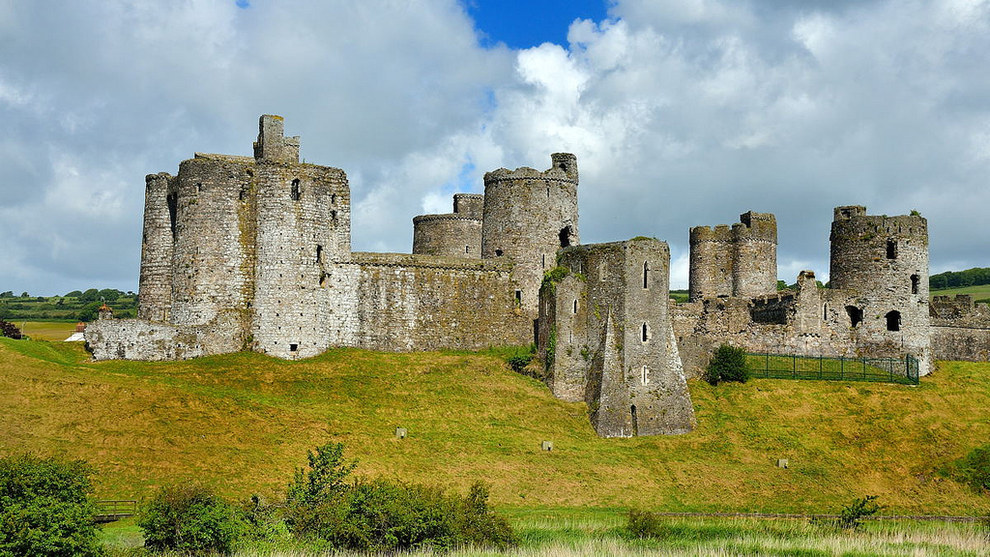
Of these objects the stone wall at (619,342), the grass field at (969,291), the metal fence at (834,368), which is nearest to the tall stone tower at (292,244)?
the stone wall at (619,342)

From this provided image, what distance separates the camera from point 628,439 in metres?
43.4

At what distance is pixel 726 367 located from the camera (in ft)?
163

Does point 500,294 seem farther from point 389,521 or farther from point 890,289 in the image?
point 389,521

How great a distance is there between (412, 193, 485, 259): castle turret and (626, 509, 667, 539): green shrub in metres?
34.4

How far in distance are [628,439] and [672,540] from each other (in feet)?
47.8

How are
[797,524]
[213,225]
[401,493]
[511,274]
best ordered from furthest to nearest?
[511,274]
[213,225]
[797,524]
[401,493]

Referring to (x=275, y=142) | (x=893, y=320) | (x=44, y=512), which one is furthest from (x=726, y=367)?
(x=44, y=512)

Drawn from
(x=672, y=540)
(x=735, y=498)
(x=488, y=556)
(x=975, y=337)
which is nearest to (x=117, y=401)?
(x=488, y=556)

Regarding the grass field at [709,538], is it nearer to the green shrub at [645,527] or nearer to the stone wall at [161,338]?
the green shrub at [645,527]

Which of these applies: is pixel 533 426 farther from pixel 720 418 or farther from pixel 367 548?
pixel 367 548

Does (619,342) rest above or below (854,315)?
below

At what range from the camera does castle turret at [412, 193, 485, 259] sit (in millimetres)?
63312

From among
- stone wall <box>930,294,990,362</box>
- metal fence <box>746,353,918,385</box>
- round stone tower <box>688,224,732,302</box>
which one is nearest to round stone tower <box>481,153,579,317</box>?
round stone tower <box>688,224,732,302</box>

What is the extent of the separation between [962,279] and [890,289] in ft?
260
